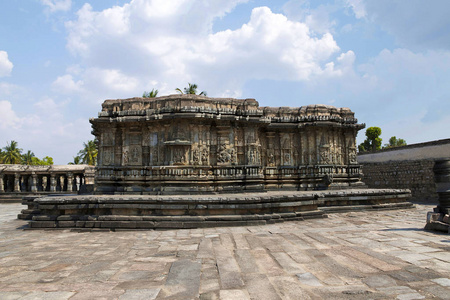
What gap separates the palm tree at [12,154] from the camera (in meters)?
43.9

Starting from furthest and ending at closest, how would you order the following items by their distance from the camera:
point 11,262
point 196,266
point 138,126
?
point 138,126, point 11,262, point 196,266

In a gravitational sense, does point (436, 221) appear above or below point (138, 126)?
below

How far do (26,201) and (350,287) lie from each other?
37.0 feet

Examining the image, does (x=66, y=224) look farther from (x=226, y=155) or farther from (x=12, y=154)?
(x=12, y=154)

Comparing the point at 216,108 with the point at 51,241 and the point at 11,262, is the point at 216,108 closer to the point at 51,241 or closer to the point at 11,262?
the point at 51,241

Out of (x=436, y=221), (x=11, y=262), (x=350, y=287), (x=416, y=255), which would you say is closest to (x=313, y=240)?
(x=416, y=255)

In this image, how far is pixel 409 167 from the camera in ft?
59.6

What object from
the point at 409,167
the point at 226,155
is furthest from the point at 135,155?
the point at 409,167

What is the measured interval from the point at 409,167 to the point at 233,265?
18137 millimetres

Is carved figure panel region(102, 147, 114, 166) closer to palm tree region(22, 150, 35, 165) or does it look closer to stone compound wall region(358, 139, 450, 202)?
stone compound wall region(358, 139, 450, 202)

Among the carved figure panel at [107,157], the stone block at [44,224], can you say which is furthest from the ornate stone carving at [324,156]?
the stone block at [44,224]

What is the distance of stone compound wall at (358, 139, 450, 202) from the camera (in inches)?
669

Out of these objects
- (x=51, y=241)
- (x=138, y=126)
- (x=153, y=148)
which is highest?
(x=138, y=126)

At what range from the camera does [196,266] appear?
4262 millimetres
